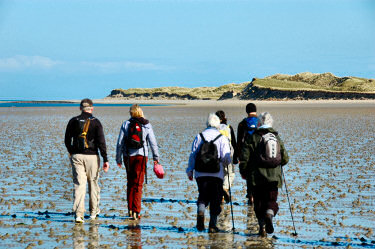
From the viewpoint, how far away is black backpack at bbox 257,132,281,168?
9.17 m

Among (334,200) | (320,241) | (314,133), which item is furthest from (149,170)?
(314,133)

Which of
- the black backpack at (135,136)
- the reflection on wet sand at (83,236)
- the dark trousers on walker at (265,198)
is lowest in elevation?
the reflection on wet sand at (83,236)

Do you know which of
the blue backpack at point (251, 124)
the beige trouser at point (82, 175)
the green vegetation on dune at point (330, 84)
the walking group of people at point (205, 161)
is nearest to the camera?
the walking group of people at point (205, 161)

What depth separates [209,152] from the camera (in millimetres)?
9586

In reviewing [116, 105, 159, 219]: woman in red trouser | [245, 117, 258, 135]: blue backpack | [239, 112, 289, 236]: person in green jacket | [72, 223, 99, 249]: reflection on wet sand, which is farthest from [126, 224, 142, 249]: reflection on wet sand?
[245, 117, 258, 135]: blue backpack

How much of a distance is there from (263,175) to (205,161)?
1025 mm

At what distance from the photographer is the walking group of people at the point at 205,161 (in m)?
9.27

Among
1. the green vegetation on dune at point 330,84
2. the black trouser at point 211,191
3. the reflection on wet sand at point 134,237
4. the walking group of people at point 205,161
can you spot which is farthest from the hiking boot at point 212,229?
the green vegetation on dune at point 330,84

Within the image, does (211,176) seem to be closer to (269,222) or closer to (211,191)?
(211,191)

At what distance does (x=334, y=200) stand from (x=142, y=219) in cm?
447

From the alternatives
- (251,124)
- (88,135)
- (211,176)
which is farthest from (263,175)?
(88,135)

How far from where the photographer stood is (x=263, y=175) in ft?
30.2

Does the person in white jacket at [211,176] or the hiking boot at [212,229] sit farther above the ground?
the person in white jacket at [211,176]

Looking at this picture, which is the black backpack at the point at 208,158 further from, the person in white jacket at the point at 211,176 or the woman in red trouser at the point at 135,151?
the woman in red trouser at the point at 135,151
